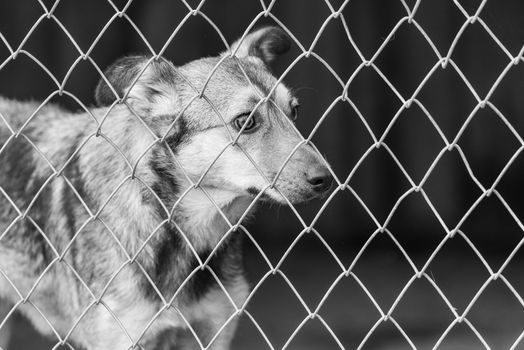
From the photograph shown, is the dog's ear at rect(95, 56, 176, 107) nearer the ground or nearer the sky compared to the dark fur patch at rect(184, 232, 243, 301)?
nearer the sky

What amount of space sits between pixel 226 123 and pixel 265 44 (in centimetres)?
66

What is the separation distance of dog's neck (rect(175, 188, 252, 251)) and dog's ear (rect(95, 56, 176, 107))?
457 millimetres

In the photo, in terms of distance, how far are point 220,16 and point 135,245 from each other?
356 centimetres

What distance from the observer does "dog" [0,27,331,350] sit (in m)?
3.34

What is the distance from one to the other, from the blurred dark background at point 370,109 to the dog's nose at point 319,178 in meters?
2.93

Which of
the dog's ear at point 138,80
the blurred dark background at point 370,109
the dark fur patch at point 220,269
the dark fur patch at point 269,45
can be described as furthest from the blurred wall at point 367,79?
the dog's ear at point 138,80

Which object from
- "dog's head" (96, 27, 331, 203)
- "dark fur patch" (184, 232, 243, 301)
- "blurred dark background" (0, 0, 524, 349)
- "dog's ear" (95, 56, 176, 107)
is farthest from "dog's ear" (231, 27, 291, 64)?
"blurred dark background" (0, 0, 524, 349)

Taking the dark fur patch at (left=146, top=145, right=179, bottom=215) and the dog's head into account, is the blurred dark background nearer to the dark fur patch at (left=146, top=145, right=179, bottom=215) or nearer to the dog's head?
the dark fur patch at (left=146, top=145, right=179, bottom=215)

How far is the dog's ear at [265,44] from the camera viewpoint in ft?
13.0

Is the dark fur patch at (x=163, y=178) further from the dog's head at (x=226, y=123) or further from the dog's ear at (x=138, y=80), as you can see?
the dog's ear at (x=138, y=80)

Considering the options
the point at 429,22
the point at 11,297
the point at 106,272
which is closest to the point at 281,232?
the point at 429,22

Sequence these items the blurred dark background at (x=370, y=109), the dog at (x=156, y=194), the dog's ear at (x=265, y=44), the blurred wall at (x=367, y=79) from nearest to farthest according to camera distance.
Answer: the dog at (x=156, y=194)
the dog's ear at (x=265, y=44)
the blurred dark background at (x=370, y=109)
the blurred wall at (x=367, y=79)

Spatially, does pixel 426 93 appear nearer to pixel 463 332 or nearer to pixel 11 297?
pixel 463 332

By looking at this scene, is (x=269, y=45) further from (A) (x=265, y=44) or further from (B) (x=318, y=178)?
(B) (x=318, y=178)
